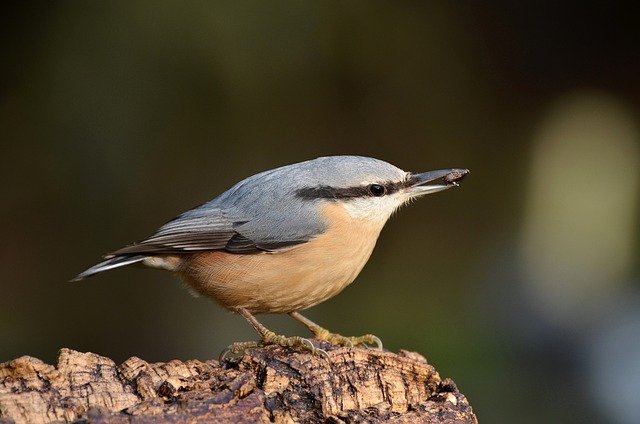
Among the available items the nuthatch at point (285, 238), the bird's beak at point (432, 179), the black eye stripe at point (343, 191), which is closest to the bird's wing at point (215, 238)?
the nuthatch at point (285, 238)

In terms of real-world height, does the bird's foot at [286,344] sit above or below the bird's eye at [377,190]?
below

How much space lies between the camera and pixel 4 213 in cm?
532


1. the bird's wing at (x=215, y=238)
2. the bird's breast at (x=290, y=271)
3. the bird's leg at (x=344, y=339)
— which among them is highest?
the bird's wing at (x=215, y=238)

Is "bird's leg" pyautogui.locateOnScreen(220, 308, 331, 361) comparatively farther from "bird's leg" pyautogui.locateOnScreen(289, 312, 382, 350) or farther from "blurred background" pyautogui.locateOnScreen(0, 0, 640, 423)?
"blurred background" pyautogui.locateOnScreen(0, 0, 640, 423)

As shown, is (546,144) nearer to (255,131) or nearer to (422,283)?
(422,283)

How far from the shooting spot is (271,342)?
338cm

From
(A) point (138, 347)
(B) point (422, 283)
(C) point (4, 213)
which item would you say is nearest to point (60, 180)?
(C) point (4, 213)

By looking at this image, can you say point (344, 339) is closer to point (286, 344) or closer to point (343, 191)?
point (286, 344)

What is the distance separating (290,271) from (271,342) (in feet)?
1.01

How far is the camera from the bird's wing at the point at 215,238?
11.6 feet

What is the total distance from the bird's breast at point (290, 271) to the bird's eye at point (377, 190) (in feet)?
0.47

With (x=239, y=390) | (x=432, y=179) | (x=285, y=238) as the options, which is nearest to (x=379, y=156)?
(x=432, y=179)

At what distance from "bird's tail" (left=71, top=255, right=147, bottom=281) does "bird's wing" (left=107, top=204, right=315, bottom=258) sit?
3 cm

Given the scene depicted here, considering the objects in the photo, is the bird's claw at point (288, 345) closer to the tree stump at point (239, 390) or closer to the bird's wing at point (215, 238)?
the tree stump at point (239, 390)
